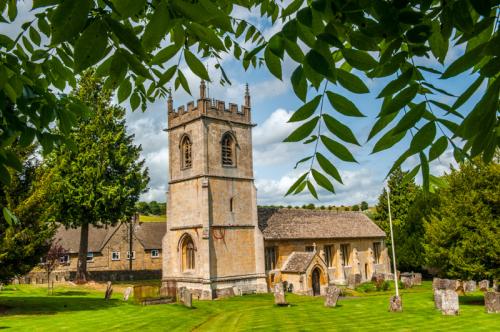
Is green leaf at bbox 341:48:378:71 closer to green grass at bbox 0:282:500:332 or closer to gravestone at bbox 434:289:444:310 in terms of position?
green grass at bbox 0:282:500:332

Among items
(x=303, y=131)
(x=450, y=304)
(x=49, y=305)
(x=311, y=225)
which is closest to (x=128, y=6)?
(x=303, y=131)

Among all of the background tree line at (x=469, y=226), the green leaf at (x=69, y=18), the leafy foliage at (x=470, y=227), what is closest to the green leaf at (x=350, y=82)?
the green leaf at (x=69, y=18)

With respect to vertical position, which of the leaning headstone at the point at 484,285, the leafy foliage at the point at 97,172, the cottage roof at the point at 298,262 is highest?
the leafy foliage at the point at 97,172

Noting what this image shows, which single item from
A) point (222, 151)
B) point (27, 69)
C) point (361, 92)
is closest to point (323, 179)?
point (361, 92)

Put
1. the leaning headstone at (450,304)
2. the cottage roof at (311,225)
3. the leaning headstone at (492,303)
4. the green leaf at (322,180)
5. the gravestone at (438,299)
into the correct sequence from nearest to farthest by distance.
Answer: the green leaf at (322,180)
the leaning headstone at (450,304)
the leaning headstone at (492,303)
the gravestone at (438,299)
the cottage roof at (311,225)

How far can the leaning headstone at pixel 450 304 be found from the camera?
21.1 m

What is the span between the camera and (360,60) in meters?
1.91

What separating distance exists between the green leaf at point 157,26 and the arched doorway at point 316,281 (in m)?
34.2

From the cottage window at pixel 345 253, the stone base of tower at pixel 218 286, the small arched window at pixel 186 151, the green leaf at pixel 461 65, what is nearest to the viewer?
the green leaf at pixel 461 65

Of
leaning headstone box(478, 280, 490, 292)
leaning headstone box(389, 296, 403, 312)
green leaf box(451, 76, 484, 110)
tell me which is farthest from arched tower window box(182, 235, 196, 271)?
green leaf box(451, 76, 484, 110)

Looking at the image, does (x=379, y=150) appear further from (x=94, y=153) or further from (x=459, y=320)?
(x=94, y=153)

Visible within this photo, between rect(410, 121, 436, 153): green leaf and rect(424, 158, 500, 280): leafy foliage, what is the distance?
24237 millimetres

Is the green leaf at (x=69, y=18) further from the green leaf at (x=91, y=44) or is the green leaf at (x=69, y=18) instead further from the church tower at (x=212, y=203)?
the church tower at (x=212, y=203)

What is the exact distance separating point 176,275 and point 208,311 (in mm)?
8418
